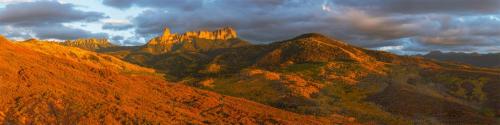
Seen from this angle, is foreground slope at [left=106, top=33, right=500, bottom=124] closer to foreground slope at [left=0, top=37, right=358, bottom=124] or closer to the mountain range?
the mountain range

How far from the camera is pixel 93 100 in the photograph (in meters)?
57.4

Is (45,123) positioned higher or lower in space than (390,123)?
higher

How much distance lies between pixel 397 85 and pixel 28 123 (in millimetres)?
104041

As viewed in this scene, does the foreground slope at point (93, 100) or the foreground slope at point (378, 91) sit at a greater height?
the foreground slope at point (93, 100)

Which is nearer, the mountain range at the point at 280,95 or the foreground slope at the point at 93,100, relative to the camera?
the foreground slope at the point at 93,100

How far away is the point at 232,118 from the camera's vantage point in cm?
6212

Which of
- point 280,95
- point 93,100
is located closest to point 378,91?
point 280,95

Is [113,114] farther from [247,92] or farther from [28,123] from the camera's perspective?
[247,92]

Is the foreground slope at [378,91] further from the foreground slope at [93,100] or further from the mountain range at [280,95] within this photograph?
the foreground slope at [93,100]

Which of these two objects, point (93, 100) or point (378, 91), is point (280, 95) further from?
point (93, 100)

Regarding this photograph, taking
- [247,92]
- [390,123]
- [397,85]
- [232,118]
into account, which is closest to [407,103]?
[390,123]

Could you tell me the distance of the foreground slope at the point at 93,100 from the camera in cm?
5191

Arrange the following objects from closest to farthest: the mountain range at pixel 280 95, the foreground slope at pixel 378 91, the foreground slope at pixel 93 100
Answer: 1. the foreground slope at pixel 93 100
2. the mountain range at pixel 280 95
3. the foreground slope at pixel 378 91

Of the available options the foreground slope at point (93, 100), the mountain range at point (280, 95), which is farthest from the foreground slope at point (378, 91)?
the foreground slope at point (93, 100)
